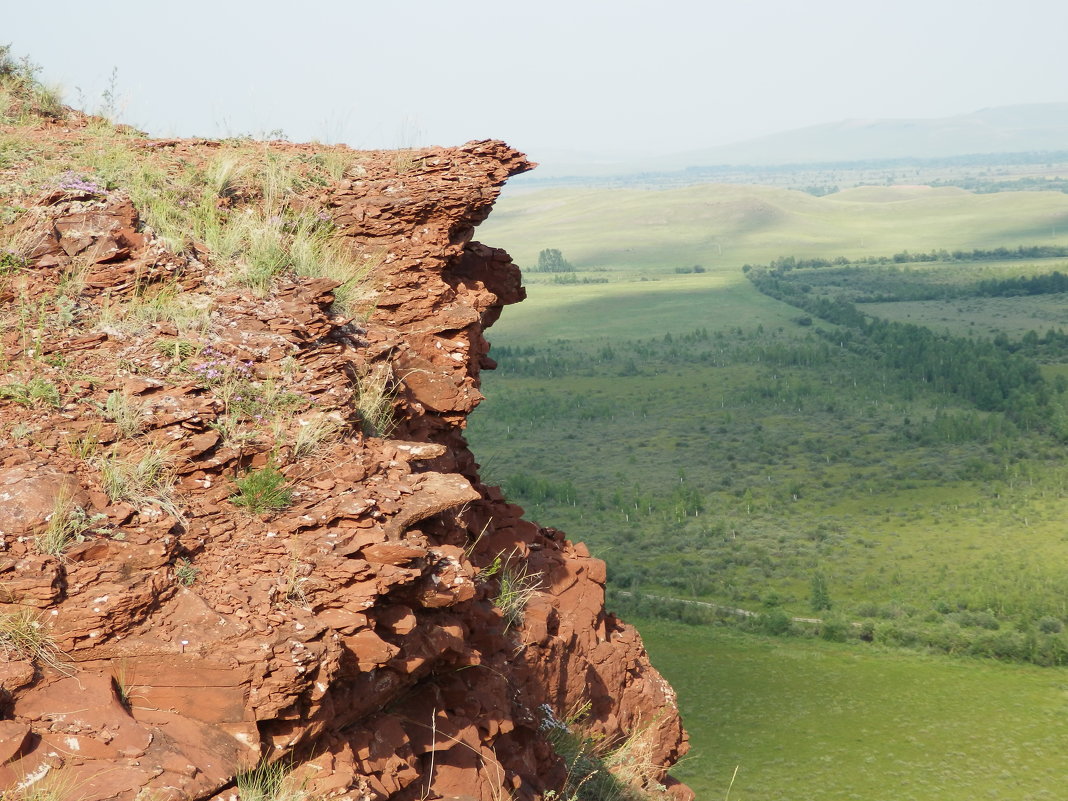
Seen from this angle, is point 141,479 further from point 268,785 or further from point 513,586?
point 513,586

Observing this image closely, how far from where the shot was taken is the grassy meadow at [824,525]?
33688 millimetres

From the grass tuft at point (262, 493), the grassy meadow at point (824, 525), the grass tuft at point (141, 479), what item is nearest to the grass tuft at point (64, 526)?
the grass tuft at point (141, 479)

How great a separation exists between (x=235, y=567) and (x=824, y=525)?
56.0m

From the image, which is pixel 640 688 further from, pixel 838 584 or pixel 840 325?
pixel 840 325

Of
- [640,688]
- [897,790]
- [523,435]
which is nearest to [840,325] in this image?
[523,435]

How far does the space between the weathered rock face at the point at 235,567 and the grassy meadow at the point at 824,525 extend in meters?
4.60

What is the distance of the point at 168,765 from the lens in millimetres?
5195

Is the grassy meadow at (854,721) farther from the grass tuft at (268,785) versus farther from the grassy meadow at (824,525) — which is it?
the grass tuft at (268,785)

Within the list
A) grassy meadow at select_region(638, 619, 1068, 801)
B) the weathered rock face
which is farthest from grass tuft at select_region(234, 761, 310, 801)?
grassy meadow at select_region(638, 619, 1068, 801)

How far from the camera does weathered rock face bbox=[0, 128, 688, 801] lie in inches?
217

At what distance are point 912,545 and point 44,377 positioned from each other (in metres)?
54.1

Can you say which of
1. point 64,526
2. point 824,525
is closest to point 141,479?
point 64,526

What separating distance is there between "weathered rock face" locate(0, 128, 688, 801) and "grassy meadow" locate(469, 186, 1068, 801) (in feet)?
15.1

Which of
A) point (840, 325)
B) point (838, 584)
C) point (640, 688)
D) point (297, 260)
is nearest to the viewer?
point (297, 260)
